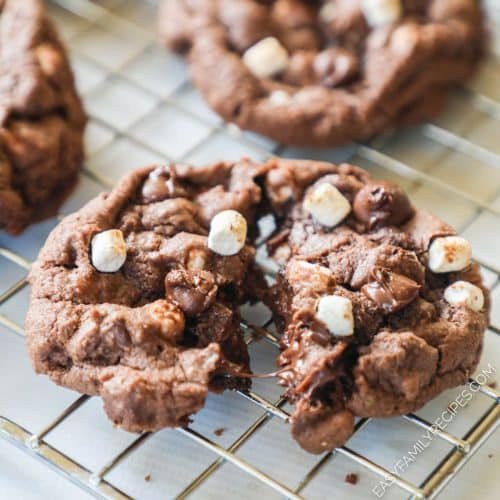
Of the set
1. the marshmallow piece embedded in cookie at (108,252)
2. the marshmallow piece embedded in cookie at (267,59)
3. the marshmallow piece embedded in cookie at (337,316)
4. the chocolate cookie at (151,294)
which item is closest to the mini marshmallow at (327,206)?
the chocolate cookie at (151,294)

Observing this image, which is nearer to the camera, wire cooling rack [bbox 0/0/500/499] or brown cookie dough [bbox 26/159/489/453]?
brown cookie dough [bbox 26/159/489/453]

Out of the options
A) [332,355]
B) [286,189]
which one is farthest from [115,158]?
[332,355]

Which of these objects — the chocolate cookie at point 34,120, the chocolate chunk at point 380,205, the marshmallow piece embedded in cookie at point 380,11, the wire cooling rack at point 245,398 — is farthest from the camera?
the marshmallow piece embedded in cookie at point 380,11

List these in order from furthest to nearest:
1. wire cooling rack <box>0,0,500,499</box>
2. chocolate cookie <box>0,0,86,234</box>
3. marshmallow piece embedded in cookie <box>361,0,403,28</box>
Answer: marshmallow piece embedded in cookie <box>361,0,403,28</box> < chocolate cookie <box>0,0,86,234</box> < wire cooling rack <box>0,0,500,499</box>

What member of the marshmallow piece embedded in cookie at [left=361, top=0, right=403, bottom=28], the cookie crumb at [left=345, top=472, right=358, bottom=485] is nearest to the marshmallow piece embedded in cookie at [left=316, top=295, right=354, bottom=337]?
the cookie crumb at [left=345, top=472, right=358, bottom=485]

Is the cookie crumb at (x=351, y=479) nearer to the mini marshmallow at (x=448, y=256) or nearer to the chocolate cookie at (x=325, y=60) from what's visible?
the mini marshmallow at (x=448, y=256)

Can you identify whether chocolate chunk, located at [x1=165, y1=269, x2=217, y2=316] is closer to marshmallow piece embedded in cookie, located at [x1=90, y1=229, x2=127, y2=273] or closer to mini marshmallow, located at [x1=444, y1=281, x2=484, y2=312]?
marshmallow piece embedded in cookie, located at [x1=90, y1=229, x2=127, y2=273]

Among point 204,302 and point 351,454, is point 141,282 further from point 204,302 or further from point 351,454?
point 351,454
